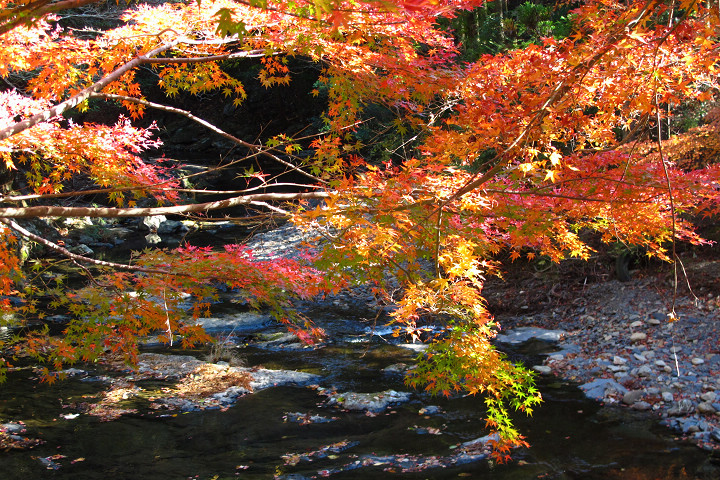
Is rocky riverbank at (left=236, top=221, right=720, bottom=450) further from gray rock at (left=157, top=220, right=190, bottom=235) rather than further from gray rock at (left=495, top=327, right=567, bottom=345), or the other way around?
gray rock at (left=157, top=220, right=190, bottom=235)

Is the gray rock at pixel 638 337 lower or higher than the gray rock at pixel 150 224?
higher

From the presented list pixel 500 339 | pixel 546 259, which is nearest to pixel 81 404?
pixel 500 339

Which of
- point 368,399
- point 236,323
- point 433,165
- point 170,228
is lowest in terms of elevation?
point 170,228

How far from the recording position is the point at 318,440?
497 centimetres

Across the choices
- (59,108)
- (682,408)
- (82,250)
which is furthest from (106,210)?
(82,250)

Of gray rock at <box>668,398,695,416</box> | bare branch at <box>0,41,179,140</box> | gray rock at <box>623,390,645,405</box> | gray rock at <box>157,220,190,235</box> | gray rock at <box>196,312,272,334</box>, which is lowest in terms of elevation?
gray rock at <box>157,220,190,235</box>

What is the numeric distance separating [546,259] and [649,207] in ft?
19.3

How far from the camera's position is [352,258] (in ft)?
10.6

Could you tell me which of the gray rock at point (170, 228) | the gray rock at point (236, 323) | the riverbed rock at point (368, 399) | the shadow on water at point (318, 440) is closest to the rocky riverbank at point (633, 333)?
the shadow on water at point (318, 440)

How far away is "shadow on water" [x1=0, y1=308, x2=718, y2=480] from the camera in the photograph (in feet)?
14.1

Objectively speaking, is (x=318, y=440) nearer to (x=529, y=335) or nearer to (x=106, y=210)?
(x=106, y=210)

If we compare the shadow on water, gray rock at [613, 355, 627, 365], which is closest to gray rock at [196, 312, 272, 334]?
the shadow on water

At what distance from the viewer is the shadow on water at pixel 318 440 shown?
14.1ft

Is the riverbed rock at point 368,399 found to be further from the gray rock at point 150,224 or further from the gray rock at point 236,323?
the gray rock at point 150,224
